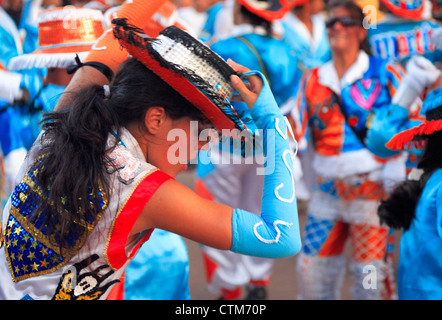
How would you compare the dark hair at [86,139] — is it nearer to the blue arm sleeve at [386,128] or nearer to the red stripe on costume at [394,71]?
the blue arm sleeve at [386,128]

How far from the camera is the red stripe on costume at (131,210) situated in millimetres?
1562

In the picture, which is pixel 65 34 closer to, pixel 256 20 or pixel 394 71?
pixel 256 20

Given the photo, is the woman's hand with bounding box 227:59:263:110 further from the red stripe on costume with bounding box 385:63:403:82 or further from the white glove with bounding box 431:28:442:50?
the red stripe on costume with bounding box 385:63:403:82

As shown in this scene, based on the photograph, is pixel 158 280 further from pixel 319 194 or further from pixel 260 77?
pixel 319 194

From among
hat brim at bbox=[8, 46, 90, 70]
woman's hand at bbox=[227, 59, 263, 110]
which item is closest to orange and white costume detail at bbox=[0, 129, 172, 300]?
woman's hand at bbox=[227, 59, 263, 110]

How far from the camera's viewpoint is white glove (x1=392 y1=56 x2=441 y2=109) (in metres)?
2.74

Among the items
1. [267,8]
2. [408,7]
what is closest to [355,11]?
[267,8]

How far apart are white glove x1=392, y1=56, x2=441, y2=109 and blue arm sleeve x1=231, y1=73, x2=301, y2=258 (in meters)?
1.36

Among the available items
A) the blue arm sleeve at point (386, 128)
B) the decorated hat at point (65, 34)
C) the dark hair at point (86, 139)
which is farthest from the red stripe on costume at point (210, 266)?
the dark hair at point (86, 139)

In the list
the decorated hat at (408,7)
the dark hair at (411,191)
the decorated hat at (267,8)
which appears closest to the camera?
the dark hair at (411,191)

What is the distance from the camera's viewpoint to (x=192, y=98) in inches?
65.4

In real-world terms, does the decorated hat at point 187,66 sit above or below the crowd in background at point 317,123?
above

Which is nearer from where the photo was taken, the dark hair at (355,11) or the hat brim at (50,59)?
the hat brim at (50,59)

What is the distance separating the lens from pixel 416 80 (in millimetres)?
2807
